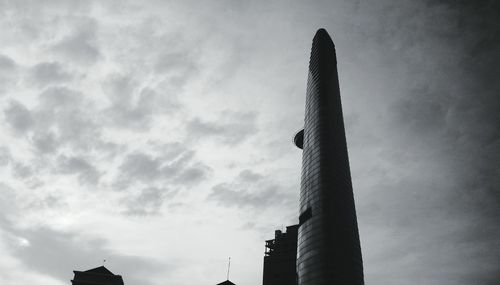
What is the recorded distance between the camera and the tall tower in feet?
269

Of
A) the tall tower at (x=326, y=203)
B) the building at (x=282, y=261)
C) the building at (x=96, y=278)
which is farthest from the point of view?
the building at (x=282, y=261)

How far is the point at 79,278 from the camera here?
10950 centimetres

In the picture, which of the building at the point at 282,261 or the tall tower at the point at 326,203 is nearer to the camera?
the tall tower at the point at 326,203

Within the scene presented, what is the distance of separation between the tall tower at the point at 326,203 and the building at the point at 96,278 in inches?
2555

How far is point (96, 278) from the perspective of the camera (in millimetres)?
109312

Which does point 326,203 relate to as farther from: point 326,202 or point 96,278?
point 96,278

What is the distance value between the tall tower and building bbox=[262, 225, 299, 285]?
Result: 119ft

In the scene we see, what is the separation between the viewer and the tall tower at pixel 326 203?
8188 cm

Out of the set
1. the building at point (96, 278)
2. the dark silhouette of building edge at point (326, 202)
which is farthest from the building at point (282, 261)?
the building at point (96, 278)

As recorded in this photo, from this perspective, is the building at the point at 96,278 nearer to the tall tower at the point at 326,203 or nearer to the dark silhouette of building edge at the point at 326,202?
the dark silhouette of building edge at the point at 326,202

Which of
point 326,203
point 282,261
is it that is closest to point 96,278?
point 282,261

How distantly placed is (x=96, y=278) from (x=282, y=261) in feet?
230

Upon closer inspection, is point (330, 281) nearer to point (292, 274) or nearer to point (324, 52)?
point (292, 274)

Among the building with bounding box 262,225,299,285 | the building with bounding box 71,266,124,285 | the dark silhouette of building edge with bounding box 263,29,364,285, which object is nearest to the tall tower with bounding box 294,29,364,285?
the dark silhouette of building edge with bounding box 263,29,364,285
